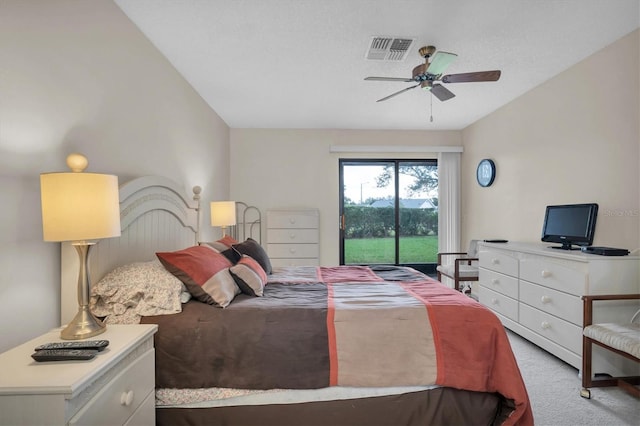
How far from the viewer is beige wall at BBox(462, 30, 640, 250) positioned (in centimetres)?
238

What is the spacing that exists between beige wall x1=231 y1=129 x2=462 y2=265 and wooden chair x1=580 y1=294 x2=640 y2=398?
10.5 ft

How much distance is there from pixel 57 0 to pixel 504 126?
426 centimetres

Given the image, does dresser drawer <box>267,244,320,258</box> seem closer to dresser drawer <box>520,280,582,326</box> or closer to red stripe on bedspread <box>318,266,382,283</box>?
red stripe on bedspread <box>318,266,382,283</box>

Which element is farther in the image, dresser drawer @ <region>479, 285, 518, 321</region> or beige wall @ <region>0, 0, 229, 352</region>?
dresser drawer @ <region>479, 285, 518, 321</region>

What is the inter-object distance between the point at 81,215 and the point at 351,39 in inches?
83.0

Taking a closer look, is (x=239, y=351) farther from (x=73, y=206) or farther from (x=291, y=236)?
(x=291, y=236)

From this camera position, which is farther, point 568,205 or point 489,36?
point 568,205

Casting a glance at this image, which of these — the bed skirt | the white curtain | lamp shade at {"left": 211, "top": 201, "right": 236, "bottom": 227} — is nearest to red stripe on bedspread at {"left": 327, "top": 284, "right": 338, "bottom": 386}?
the bed skirt

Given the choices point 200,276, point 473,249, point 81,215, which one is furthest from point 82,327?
point 473,249

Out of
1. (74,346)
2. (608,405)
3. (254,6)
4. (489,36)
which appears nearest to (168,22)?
(254,6)

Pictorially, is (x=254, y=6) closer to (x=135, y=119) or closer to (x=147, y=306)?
(x=135, y=119)

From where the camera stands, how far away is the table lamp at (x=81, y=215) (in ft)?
3.73

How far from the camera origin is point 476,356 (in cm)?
157

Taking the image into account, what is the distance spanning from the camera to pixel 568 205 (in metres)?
2.79
